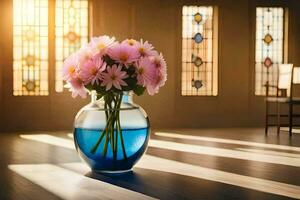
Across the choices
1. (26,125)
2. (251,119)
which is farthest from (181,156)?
(251,119)

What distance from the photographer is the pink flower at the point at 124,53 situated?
3197 mm

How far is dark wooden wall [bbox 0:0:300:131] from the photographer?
8172mm

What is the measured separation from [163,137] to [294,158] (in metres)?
2.42

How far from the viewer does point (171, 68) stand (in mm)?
8789

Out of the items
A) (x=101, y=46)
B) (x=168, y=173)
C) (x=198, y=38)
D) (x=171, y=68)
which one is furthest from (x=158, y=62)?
(x=198, y=38)

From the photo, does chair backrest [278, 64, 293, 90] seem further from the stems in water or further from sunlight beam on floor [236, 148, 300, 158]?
the stems in water

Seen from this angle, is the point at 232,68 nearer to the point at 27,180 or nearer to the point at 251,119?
the point at 251,119

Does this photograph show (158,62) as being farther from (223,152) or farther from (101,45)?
(223,152)

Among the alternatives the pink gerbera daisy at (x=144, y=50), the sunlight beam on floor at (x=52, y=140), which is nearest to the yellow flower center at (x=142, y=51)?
the pink gerbera daisy at (x=144, y=50)

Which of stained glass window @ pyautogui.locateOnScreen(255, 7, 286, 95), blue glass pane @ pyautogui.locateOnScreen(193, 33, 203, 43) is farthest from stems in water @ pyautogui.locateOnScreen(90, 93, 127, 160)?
stained glass window @ pyautogui.locateOnScreen(255, 7, 286, 95)

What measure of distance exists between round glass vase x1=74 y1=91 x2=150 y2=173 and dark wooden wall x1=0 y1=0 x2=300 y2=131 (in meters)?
5.02

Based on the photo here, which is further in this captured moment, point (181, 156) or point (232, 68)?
point (232, 68)

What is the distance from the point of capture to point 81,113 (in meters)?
3.35

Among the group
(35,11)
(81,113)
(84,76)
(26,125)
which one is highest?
(35,11)
